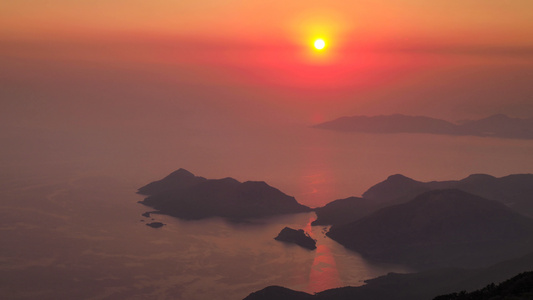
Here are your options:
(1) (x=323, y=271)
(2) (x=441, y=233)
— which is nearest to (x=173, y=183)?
(1) (x=323, y=271)

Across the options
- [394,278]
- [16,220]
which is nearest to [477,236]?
[394,278]

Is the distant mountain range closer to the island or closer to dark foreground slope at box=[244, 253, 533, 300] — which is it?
the island

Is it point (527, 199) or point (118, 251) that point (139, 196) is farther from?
point (527, 199)

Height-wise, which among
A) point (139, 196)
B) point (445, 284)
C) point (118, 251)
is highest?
point (139, 196)

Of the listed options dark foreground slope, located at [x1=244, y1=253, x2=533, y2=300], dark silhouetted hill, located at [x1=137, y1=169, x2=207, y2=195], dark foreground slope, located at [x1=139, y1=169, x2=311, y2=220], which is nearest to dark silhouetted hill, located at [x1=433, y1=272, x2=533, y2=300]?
dark foreground slope, located at [x1=244, y1=253, x2=533, y2=300]

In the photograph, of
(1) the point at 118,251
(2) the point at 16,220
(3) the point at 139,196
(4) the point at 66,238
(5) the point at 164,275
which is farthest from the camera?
(3) the point at 139,196

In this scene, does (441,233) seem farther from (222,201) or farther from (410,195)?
(222,201)
